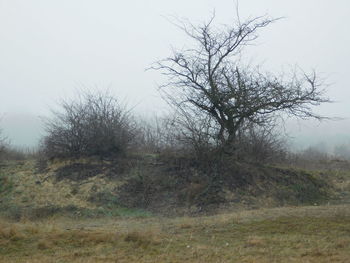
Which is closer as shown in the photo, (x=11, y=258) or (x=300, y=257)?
(x=300, y=257)

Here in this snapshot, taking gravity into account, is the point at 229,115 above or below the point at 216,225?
above

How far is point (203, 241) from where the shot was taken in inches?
323

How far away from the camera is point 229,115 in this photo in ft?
50.3

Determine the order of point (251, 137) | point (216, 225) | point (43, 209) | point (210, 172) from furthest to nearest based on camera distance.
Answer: point (251, 137) < point (210, 172) < point (43, 209) < point (216, 225)

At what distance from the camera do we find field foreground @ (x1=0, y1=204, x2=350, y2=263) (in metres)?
7.07

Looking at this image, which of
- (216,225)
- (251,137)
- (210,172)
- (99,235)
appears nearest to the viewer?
(99,235)

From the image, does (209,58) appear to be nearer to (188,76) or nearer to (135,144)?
(188,76)

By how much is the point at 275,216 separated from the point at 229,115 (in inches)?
234

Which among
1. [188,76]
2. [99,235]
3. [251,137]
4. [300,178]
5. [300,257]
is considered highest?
[188,76]

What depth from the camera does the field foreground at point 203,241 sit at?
7.07 meters

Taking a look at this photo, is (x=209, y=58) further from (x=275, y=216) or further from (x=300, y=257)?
(x=300, y=257)

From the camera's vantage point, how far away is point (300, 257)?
22.4 ft

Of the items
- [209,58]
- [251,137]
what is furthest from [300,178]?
[209,58]

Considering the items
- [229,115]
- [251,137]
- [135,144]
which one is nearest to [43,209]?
[135,144]
